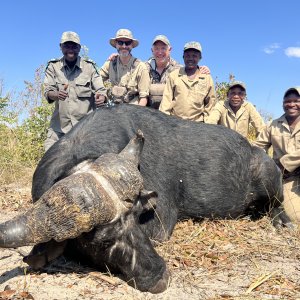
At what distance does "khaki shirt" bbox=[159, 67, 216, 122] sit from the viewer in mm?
7620

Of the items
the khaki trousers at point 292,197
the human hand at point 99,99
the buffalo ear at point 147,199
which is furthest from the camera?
the human hand at point 99,99

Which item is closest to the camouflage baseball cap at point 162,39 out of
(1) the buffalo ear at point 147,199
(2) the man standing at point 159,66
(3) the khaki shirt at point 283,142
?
(2) the man standing at point 159,66

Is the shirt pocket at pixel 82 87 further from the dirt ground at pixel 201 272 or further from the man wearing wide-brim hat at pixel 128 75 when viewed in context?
the dirt ground at pixel 201 272

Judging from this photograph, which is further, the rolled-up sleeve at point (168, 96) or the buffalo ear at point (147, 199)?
the rolled-up sleeve at point (168, 96)

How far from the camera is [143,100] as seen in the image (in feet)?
26.8

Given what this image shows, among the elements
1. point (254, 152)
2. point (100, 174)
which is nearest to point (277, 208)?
point (254, 152)

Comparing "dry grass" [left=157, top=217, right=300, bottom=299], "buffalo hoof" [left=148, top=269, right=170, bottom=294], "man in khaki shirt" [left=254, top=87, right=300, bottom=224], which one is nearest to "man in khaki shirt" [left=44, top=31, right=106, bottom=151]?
"man in khaki shirt" [left=254, top=87, right=300, bottom=224]

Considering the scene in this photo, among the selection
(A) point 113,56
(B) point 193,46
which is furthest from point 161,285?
(A) point 113,56

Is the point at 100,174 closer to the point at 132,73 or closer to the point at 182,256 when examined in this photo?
the point at 182,256

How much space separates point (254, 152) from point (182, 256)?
2.23 m

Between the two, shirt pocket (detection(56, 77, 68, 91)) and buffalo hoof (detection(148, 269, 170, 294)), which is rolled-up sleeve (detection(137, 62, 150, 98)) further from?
buffalo hoof (detection(148, 269, 170, 294))

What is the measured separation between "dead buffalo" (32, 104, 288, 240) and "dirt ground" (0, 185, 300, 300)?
31cm

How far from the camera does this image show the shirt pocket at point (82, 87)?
7.96 metres

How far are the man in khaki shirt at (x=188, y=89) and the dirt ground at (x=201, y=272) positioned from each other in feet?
10.7
